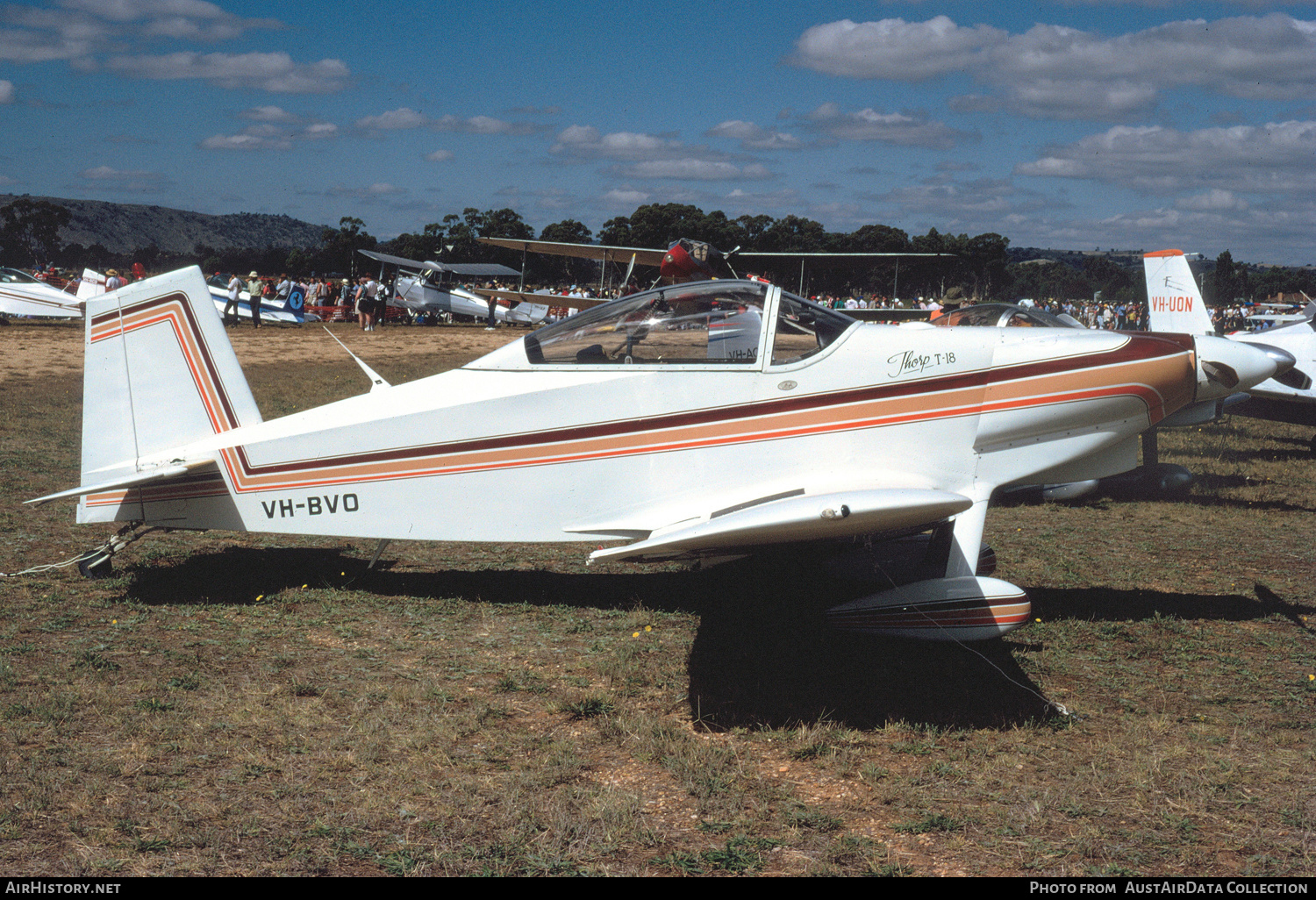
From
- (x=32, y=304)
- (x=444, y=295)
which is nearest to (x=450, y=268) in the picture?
(x=444, y=295)

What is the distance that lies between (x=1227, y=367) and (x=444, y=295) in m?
36.0

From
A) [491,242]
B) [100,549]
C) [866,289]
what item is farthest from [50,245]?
[100,549]

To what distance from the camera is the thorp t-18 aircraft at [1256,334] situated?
12.2 meters

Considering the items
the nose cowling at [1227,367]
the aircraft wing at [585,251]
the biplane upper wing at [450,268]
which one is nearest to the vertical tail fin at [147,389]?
the nose cowling at [1227,367]

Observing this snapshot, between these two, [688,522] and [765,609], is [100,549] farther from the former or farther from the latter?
[765,609]

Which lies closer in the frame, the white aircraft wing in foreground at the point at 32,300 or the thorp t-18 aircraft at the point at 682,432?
the thorp t-18 aircraft at the point at 682,432

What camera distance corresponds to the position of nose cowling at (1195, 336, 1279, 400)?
5.50 m

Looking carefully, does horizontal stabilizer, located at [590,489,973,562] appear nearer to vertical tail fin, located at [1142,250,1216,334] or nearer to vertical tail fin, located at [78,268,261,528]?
vertical tail fin, located at [78,268,261,528]

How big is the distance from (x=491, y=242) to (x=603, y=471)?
49.7ft

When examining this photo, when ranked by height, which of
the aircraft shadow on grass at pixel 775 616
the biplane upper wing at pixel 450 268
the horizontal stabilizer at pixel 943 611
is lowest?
the aircraft shadow on grass at pixel 775 616

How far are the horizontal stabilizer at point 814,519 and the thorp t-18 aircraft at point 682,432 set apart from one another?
1.21ft

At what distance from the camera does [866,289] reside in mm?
73312

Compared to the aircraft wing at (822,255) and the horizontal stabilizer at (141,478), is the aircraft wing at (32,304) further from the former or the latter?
the horizontal stabilizer at (141,478)

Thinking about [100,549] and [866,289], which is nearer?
[100,549]
